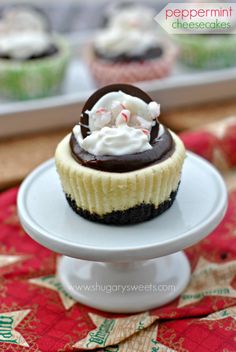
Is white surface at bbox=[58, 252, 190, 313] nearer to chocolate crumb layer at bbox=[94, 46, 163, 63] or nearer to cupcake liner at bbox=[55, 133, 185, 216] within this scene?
cupcake liner at bbox=[55, 133, 185, 216]

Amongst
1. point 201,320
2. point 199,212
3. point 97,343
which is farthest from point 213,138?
point 97,343

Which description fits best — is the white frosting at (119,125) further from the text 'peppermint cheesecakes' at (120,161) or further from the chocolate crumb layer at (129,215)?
the chocolate crumb layer at (129,215)

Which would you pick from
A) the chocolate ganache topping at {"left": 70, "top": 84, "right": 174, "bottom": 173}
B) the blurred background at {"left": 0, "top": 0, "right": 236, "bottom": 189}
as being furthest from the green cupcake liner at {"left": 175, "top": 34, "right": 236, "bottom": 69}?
the chocolate ganache topping at {"left": 70, "top": 84, "right": 174, "bottom": 173}

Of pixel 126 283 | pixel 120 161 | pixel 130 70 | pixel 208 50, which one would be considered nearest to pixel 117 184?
pixel 120 161

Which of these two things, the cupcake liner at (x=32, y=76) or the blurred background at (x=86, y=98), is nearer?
the blurred background at (x=86, y=98)

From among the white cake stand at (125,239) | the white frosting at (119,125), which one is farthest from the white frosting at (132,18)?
the white frosting at (119,125)

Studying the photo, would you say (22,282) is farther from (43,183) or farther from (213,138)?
(213,138)

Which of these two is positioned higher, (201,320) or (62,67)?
(62,67)

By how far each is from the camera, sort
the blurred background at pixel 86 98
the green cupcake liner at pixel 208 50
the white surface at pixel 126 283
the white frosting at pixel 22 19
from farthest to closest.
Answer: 1. the green cupcake liner at pixel 208 50
2. the white frosting at pixel 22 19
3. the blurred background at pixel 86 98
4. the white surface at pixel 126 283
